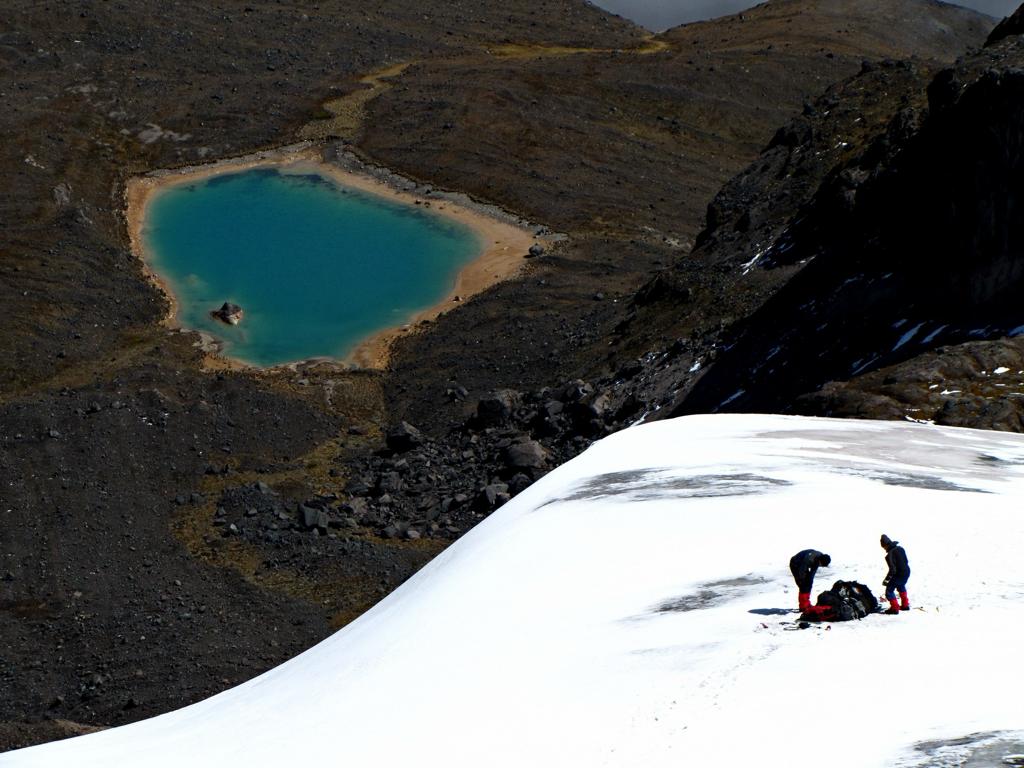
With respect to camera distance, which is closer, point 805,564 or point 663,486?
point 805,564

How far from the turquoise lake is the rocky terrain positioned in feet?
9.76

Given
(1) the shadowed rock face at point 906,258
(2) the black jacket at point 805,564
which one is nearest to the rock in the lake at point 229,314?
(1) the shadowed rock face at point 906,258

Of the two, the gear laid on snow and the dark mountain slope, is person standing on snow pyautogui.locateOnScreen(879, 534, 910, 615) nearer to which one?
the gear laid on snow

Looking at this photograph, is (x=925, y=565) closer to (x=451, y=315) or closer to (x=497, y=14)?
(x=451, y=315)

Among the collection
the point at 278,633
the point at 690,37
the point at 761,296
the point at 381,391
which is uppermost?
the point at 690,37

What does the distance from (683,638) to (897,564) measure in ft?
9.90

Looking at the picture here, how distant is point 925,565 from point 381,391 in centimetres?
3838

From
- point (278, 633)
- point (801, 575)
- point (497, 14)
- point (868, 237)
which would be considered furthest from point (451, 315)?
point (497, 14)

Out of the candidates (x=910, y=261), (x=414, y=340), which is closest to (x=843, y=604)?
(x=910, y=261)

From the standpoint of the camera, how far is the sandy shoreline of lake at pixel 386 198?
59.2 metres

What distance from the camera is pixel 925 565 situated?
1788 centimetres

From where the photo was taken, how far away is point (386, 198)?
7669cm

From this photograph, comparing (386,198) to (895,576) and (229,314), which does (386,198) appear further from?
(895,576)

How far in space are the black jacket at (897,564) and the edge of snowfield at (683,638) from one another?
527mm
